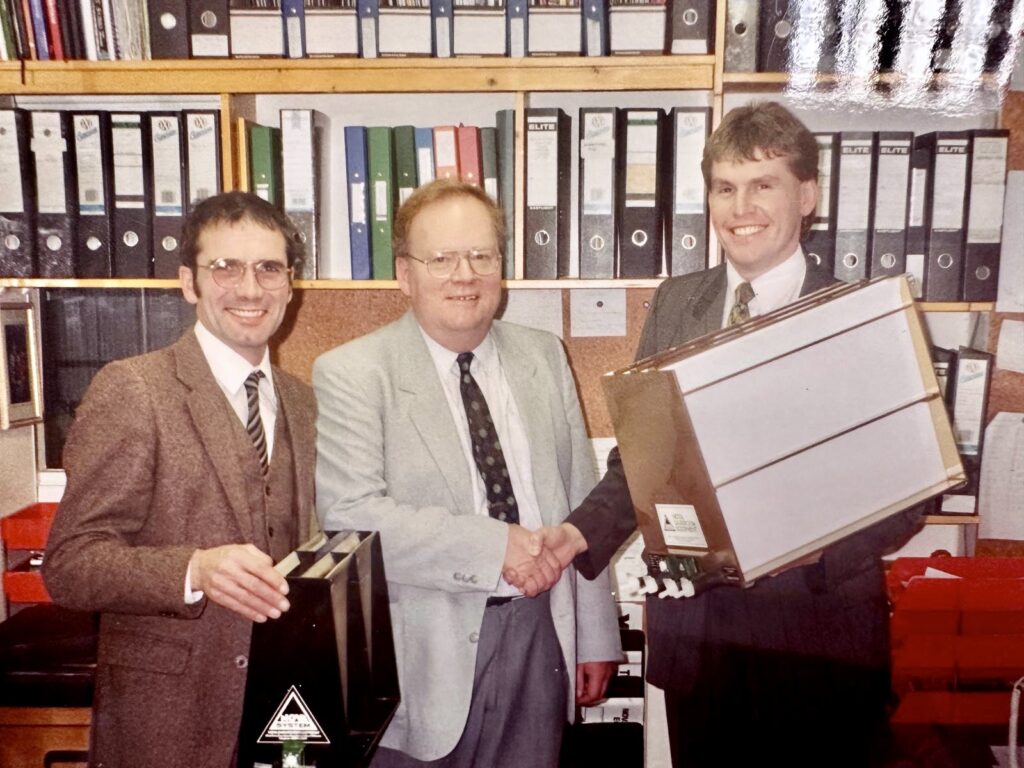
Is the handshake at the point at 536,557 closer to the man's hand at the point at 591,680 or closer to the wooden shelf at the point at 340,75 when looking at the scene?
the man's hand at the point at 591,680

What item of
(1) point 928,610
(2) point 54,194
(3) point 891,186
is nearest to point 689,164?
(3) point 891,186

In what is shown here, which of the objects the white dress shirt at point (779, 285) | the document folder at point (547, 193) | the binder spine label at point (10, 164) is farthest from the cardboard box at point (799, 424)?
the binder spine label at point (10, 164)

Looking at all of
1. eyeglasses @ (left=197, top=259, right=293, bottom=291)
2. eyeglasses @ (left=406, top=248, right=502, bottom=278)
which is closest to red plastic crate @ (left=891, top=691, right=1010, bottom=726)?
eyeglasses @ (left=406, top=248, right=502, bottom=278)

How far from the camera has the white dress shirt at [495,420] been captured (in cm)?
142

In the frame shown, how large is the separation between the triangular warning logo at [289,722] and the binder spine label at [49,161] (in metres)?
1.32

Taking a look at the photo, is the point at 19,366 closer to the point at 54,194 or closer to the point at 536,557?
the point at 54,194

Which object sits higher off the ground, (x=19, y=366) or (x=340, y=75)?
(x=340, y=75)

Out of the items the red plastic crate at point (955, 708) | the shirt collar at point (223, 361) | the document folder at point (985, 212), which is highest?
the document folder at point (985, 212)

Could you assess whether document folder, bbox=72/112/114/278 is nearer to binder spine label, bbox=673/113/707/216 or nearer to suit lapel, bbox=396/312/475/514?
suit lapel, bbox=396/312/475/514

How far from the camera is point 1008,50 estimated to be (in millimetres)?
1512

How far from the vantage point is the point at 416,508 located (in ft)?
4.42

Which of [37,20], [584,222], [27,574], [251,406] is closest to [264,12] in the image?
[37,20]

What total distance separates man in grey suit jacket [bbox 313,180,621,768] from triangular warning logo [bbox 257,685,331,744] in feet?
1.18

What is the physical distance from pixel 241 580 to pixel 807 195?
1.12 m
